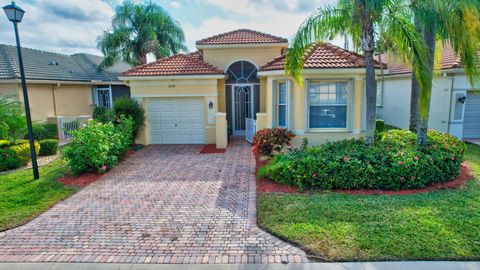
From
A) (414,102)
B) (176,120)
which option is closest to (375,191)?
(414,102)

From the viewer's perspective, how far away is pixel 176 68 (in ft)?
45.3

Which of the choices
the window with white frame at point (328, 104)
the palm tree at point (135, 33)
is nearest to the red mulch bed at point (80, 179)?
the window with white frame at point (328, 104)

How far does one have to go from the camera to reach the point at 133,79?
1337cm

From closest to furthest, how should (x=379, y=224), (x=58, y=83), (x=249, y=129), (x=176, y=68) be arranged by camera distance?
(x=379, y=224), (x=176, y=68), (x=249, y=129), (x=58, y=83)

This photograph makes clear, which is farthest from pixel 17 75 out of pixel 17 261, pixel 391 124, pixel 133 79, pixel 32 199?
pixel 391 124

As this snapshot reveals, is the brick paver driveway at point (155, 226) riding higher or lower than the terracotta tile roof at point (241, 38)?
lower

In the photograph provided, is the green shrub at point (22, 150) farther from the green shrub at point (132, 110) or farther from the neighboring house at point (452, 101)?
the neighboring house at point (452, 101)

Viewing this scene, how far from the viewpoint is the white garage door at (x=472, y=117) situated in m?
14.6

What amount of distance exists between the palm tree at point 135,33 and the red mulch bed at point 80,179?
1328cm

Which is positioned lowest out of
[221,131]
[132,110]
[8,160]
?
[8,160]

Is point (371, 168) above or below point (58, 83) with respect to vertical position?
below

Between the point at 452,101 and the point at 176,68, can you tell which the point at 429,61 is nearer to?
the point at 452,101

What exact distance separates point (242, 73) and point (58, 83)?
11544mm

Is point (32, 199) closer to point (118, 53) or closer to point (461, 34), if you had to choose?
point (461, 34)
